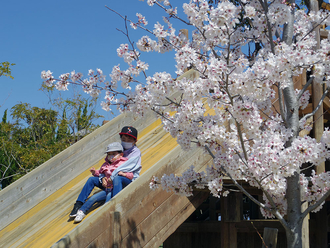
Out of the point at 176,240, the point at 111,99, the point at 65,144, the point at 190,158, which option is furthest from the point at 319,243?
the point at 65,144

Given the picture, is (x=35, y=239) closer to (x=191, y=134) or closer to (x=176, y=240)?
(x=191, y=134)

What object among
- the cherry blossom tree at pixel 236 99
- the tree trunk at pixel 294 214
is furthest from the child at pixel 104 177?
the tree trunk at pixel 294 214

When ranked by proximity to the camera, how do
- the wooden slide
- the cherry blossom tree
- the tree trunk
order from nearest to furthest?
the cherry blossom tree → the tree trunk → the wooden slide

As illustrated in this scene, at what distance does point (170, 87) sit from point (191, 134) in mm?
509

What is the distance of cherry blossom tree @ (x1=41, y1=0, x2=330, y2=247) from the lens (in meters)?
3.01

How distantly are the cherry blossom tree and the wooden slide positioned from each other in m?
0.45

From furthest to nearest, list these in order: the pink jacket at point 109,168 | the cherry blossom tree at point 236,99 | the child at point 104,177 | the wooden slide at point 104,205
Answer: the pink jacket at point 109,168 → the child at point 104,177 → the wooden slide at point 104,205 → the cherry blossom tree at point 236,99

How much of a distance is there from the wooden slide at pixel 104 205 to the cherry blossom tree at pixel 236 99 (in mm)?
450

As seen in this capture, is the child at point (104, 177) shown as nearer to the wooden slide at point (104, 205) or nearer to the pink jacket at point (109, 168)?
the pink jacket at point (109, 168)

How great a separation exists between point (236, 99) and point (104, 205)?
172cm

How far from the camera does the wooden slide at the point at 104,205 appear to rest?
3830mm

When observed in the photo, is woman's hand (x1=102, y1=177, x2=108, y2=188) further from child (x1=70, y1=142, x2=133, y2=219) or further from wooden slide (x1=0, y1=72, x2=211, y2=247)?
wooden slide (x1=0, y1=72, x2=211, y2=247)

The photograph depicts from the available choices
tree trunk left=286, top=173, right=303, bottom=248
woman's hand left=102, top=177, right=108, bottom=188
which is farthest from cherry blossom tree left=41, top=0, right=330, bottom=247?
woman's hand left=102, top=177, right=108, bottom=188

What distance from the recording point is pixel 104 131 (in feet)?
23.3
